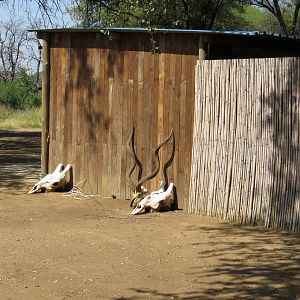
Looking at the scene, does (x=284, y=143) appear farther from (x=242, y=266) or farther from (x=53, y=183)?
(x=53, y=183)

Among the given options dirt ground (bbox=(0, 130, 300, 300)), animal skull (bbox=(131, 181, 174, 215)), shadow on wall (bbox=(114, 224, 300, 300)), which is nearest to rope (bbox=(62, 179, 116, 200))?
dirt ground (bbox=(0, 130, 300, 300))

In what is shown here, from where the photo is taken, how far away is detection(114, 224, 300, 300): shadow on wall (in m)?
6.12

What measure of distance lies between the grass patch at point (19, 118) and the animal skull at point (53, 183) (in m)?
20.2

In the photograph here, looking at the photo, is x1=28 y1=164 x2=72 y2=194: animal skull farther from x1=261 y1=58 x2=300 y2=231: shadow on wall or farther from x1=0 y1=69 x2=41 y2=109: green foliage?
x1=0 y1=69 x2=41 y2=109: green foliage

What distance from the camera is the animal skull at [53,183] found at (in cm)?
1175

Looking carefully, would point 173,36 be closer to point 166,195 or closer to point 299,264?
point 166,195

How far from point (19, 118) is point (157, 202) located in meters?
25.1

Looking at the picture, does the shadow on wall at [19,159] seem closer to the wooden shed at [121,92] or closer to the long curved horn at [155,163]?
the wooden shed at [121,92]

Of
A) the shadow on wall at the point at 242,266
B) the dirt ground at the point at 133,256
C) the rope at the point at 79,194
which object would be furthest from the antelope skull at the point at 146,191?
the shadow on wall at the point at 242,266

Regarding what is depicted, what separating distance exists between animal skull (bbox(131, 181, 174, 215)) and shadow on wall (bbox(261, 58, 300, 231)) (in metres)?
1.79

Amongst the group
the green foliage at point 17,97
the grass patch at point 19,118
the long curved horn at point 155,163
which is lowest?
the long curved horn at point 155,163

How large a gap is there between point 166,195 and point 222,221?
1.07 meters

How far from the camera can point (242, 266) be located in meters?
6.98

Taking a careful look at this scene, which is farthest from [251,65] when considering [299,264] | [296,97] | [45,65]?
[45,65]
